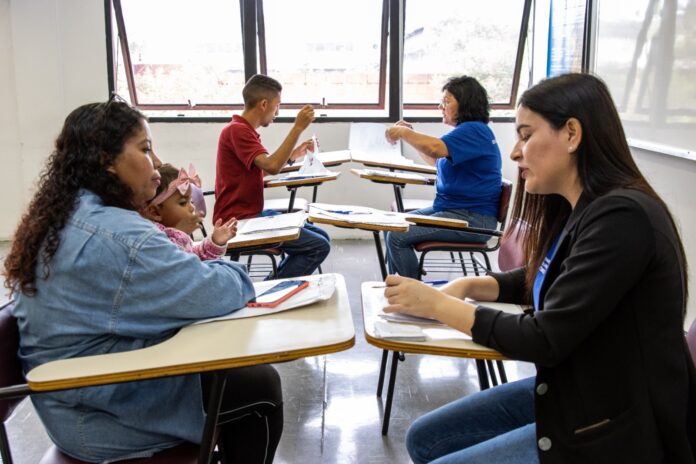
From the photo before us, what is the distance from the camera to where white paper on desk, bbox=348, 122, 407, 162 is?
15.3 ft

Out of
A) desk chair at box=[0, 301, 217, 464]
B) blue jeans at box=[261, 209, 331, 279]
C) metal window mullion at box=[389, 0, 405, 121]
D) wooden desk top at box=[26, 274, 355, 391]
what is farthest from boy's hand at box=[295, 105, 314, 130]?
desk chair at box=[0, 301, 217, 464]

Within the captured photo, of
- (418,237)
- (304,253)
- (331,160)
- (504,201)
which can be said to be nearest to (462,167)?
(504,201)

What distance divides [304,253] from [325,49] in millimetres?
2770

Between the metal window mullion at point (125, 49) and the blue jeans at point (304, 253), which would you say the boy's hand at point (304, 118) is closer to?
the blue jeans at point (304, 253)

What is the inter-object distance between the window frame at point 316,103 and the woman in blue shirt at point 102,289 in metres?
3.94

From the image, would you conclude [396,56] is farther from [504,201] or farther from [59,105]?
[59,105]

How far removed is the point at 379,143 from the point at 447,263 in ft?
3.40

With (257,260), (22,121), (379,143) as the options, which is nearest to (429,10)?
(379,143)

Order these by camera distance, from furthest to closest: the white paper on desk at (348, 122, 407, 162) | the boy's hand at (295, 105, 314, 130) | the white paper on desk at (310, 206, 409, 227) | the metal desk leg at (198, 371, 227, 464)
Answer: the white paper on desk at (348, 122, 407, 162) < the boy's hand at (295, 105, 314, 130) < the white paper on desk at (310, 206, 409, 227) < the metal desk leg at (198, 371, 227, 464)

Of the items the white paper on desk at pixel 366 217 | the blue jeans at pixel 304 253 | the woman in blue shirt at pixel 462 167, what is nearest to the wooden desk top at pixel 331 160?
the woman in blue shirt at pixel 462 167

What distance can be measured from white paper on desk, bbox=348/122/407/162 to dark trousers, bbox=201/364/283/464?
3.21m

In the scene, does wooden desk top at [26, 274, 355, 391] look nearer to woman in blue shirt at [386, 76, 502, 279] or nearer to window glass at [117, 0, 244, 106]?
woman in blue shirt at [386, 76, 502, 279]

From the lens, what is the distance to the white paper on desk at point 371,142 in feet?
15.3

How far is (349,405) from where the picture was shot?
2482 mm
